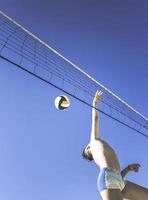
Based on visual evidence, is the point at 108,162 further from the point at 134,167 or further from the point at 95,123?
the point at 95,123

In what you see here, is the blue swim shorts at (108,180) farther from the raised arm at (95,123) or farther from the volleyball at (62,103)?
the volleyball at (62,103)

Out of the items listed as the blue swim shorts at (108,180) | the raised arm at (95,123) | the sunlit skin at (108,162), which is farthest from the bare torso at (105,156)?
the raised arm at (95,123)

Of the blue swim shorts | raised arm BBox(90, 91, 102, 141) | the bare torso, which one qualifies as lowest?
the blue swim shorts

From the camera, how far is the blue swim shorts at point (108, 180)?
284 inches

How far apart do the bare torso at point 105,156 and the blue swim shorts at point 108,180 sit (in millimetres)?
115

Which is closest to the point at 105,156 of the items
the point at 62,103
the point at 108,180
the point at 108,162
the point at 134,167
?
the point at 108,162

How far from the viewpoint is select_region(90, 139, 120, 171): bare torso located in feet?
24.6

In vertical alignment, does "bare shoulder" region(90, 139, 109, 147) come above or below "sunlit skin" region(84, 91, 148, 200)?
above

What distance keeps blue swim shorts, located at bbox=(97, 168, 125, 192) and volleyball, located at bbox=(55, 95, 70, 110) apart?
556 centimetres

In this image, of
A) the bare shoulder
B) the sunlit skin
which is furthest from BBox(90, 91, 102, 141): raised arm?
the bare shoulder

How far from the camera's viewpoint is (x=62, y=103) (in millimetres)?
12945

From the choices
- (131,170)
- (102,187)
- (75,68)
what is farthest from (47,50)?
(102,187)

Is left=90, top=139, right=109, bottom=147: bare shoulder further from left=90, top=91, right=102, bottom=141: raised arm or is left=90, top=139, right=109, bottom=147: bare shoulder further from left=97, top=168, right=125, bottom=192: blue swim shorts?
left=97, top=168, right=125, bottom=192: blue swim shorts

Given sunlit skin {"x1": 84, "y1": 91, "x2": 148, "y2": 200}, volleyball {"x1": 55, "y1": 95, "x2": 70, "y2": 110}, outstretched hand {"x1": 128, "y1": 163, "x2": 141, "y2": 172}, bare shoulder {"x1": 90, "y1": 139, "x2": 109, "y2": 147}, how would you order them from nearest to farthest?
1. sunlit skin {"x1": 84, "y1": 91, "x2": 148, "y2": 200}
2. bare shoulder {"x1": 90, "y1": 139, "x2": 109, "y2": 147}
3. outstretched hand {"x1": 128, "y1": 163, "x2": 141, "y2": 172}
4. volleyball {"x1": 55, "y1": 95, "x2": 70, "y2": 110}
